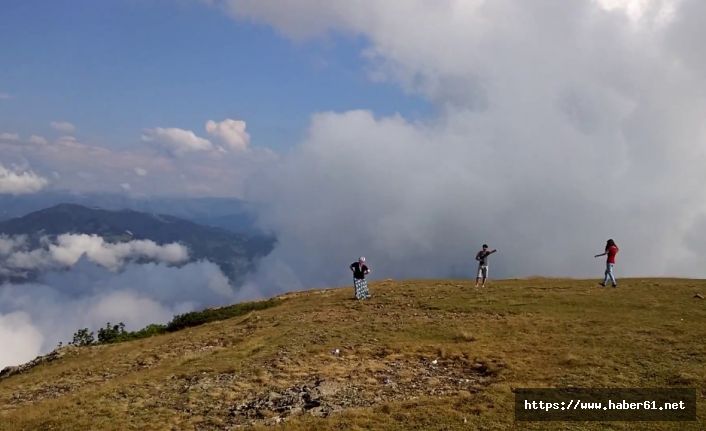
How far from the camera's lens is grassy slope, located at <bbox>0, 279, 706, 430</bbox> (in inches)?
721

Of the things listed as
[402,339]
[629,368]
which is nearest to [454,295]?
[402,339]

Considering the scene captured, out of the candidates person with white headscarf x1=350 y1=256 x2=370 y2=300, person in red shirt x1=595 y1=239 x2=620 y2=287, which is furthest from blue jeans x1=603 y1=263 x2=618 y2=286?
person with white headscarf x1=350 y1=256 x2=370 y2=300

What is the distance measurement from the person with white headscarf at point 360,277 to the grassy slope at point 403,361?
112cm

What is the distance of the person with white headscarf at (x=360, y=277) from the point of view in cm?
3697

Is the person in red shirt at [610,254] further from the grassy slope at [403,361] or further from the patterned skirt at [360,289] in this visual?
the patterned skirt at [360,289]

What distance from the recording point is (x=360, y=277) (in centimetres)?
3738

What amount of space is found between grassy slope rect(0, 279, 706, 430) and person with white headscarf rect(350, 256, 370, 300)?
1115 mm

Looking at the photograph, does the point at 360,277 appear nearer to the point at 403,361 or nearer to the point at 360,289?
the point at 360,289

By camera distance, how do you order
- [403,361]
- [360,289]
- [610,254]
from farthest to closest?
1. [360,289]
2. [610,254]
3. [403,361]

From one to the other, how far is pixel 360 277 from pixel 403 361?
1388 centimetres

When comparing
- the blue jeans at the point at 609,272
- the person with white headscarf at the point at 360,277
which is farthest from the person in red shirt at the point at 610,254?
the person with white headscarf at the point at 360,277

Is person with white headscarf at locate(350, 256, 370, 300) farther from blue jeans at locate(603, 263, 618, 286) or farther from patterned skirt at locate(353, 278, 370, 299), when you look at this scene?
blue jeans at locate(603, 263, 618, 286)

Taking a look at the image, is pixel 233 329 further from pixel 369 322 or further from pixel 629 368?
pixel 629 368

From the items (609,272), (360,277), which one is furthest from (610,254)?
(360,277)
